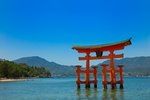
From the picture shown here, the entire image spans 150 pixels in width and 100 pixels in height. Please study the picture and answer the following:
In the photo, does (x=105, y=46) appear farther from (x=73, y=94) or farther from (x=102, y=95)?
(x=102, y=95)

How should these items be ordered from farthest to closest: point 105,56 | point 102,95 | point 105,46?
point 105,56, point 105,46, point 102,95

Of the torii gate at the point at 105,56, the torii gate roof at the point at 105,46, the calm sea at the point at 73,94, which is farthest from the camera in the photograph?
the torii gate at the point at 105,56

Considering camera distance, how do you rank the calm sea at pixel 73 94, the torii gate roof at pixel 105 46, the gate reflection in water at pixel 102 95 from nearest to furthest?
the gate reflection in water at pixel 102 95
the calm sea at pixel 73 94
the torii gate roof at pixel 105 46

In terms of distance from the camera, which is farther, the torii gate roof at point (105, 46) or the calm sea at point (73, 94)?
the torii gate roof at point (105, 46)

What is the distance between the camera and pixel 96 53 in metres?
38.0

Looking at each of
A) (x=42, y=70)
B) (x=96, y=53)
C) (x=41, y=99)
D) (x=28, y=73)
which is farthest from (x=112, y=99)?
(x=42, y=70)

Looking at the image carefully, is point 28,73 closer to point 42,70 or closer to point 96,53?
point 42,70

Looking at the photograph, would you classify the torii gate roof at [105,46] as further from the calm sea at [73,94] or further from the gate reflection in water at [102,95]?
the gate reflection in water at [102,95]

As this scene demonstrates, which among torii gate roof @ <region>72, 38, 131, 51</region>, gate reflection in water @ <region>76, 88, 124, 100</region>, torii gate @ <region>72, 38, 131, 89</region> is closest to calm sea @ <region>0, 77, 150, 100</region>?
gate reflection in water @ <region>76, 88, 124, 100</region>

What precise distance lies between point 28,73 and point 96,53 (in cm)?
9980

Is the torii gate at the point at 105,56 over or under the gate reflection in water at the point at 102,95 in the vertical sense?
over

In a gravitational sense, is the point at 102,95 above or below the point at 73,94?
below

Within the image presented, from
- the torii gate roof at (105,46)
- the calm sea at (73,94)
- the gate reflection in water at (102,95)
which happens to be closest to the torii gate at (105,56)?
the torii gate roof at (105,46)

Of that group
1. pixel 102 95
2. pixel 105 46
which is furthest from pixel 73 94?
pixel 105 46
